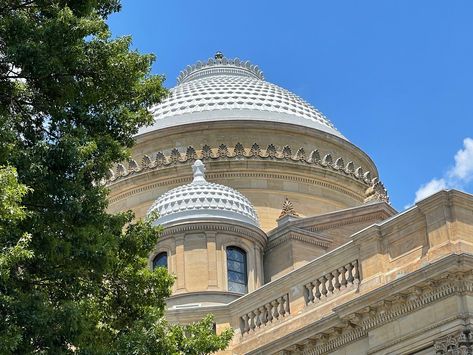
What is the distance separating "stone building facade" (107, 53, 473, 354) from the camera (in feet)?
75.5

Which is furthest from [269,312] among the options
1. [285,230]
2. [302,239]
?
[302,239]

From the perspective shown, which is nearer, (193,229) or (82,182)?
(82,182)

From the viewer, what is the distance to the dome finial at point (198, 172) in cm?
3684

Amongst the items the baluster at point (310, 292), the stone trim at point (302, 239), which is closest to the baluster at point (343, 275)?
the baluster at point (310, 292)

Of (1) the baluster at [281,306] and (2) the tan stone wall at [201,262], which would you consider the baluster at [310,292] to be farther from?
(2) the tan stone wall at [201,262]

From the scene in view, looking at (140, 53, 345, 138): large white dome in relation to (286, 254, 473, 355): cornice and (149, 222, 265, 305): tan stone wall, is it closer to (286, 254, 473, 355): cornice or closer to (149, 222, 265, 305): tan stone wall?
(149, 222, 265, 305): tan stone wall

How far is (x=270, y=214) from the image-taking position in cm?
4072

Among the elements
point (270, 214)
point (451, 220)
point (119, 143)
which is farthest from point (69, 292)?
point (270, 214)

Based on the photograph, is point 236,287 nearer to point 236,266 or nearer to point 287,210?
point 236,266

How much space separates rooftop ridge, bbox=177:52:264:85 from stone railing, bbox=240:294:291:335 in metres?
22.6

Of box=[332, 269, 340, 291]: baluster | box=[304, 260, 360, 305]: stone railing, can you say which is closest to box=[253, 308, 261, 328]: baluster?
box=[304, 260, 360, 305]: stone railing

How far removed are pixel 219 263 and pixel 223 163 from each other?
8.07 meters

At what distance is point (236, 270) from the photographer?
114 ft

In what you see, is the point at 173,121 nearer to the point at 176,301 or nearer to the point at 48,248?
the point at 176,301
